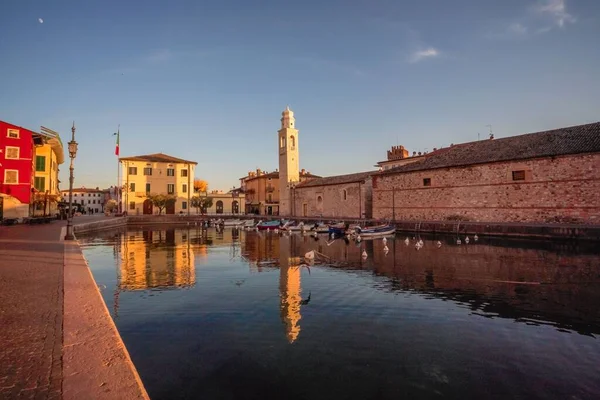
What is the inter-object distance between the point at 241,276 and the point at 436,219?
2910 cm

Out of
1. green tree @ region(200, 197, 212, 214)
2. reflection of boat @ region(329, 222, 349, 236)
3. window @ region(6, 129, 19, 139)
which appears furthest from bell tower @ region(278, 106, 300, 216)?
window @ region(6, 129, 19, 139)

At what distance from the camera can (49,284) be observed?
27.3ft

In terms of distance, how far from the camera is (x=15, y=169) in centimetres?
3384

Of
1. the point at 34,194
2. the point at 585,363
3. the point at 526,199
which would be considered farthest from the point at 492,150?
the point at 34,194

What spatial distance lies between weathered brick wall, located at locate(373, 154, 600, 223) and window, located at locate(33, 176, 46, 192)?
1502 inches

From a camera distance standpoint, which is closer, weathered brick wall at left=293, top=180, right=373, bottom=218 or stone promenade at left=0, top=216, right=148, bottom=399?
stone promenade at left=0, top=216, right=148, bottom=399

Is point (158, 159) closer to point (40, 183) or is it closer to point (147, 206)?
point (147, 206)

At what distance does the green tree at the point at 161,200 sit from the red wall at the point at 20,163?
21868mm

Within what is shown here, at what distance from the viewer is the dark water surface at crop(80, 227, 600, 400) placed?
5.41 m

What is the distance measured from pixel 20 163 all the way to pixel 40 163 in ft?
23.3

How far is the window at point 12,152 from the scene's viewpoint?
33.9 m

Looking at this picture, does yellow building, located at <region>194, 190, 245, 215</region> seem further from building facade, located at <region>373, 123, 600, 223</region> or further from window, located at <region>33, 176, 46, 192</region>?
building facade, located at <region>373, 123, 600, 223</region>

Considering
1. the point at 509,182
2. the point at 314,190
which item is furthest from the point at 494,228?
the point at 314,190

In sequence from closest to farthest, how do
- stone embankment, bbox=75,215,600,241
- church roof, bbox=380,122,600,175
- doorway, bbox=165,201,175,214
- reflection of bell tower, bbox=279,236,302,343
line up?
reflection of bell tower, bbox=279,236,302,343 < stone embankment, bbox=75,215,600,241 < church roof, bbox=380,122,600,175 < doorway, bbox=165,201,175,214
